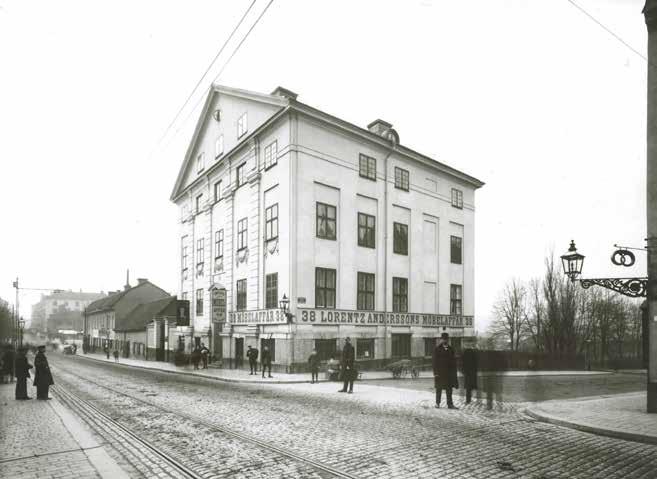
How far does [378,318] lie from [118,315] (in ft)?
158

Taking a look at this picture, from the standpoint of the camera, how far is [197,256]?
133 feet

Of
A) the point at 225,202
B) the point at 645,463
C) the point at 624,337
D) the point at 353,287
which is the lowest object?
the point at 624,337

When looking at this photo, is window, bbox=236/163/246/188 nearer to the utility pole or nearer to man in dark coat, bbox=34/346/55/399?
man in dark coat, bbox=34/346/55/399

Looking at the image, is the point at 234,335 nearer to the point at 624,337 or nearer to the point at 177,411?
the point at 177,411

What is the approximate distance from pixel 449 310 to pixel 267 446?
1158 inches

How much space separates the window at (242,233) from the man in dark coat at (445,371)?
20.1 metres

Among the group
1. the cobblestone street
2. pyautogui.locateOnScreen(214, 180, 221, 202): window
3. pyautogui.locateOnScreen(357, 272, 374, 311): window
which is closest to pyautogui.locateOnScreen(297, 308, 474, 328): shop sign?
pyautogui.locateOnScreen(357, 272, 374, 311): window

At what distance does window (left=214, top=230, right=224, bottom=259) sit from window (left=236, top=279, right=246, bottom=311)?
384 centimetres

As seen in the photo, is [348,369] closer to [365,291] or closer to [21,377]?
[21,377]

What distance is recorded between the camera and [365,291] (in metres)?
30.2

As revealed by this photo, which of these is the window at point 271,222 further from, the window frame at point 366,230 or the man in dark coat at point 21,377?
the man in dark coat at point 21,377

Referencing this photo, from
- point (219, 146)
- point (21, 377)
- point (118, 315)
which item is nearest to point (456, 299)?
point (219, 146)

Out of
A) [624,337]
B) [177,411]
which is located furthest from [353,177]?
[624,337]

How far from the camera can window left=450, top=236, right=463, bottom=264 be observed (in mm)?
37219
